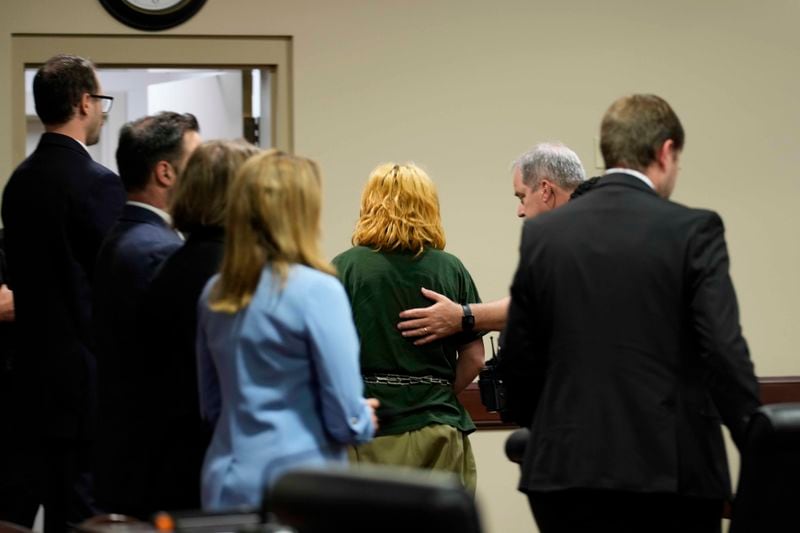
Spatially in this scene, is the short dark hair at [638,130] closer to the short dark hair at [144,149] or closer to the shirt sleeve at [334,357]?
the shirt sleeve at [334,357]

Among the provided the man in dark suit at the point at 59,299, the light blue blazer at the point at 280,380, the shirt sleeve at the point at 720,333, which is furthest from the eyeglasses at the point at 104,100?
the shirt sleeve at the point at 720,333

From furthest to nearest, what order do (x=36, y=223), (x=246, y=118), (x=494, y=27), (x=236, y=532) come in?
(x=246, y=118), (x=494, y=27), (x=36, y=223), (x=236, y=532)

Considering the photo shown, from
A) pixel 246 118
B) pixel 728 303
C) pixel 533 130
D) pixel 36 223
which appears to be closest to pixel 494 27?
pixel 533 130

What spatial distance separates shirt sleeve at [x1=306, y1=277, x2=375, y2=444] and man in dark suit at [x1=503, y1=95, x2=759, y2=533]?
0.49m

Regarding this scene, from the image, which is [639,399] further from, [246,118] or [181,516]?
[246,118]

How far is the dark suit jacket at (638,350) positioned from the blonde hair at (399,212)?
93 centimetres

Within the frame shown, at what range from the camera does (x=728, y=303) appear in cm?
267

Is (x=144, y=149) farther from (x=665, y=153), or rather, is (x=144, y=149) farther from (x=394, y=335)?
(x=665, y=153)

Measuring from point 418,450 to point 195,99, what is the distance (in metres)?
3.83

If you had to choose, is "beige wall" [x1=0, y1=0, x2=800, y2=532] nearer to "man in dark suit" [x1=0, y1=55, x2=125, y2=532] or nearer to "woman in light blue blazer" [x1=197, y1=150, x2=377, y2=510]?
"man in dark suit" [x1=0, y1=55, x2=125, y2=532]

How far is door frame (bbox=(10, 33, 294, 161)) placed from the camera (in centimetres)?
522

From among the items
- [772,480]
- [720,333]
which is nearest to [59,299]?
[720,333]

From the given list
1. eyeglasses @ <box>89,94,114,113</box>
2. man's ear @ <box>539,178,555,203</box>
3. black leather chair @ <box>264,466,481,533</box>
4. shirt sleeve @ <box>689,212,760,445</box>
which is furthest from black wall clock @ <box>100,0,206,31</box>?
black leather chair @ <box>264,466,481,533</box>

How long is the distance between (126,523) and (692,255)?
49.1 inches
